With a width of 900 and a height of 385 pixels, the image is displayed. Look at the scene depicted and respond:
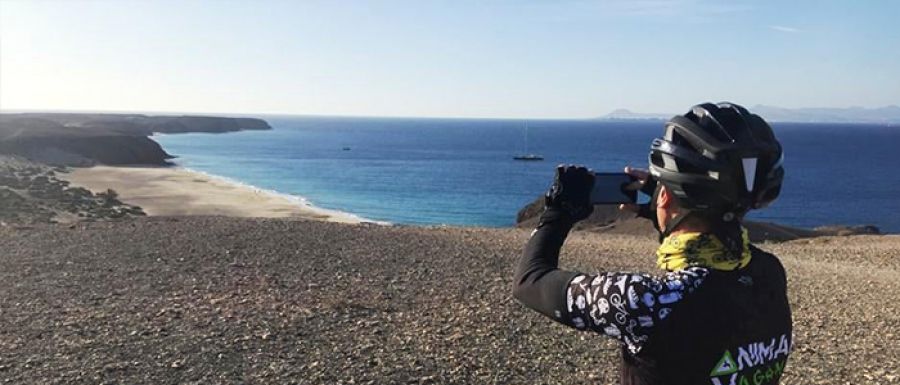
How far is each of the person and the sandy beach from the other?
140 ft

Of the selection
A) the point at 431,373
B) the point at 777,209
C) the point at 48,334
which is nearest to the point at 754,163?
the point at 431,373

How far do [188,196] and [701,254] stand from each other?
56.0 meters

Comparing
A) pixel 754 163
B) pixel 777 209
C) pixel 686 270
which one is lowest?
pixel 777 209

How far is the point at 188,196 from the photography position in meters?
55.3

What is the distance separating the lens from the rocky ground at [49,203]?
35862 millimetres

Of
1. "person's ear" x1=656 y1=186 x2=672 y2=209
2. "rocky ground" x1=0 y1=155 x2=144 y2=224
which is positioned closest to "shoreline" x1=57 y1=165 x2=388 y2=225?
"rocky ground" x1=0 y1=155 x2=144 y2=224

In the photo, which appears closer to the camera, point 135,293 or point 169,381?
point 169,381

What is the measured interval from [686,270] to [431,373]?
6.32 m

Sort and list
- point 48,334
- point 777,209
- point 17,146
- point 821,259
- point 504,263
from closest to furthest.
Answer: point 48,334 → point 504,263 → point 821,259 → point 777,209 → point 17,146

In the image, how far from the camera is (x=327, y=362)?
895cm

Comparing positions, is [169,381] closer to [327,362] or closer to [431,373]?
[327,362]

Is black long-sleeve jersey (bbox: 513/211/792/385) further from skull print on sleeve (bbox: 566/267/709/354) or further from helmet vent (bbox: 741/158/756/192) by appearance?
helmet vent (bbox: 741/158/756/192)

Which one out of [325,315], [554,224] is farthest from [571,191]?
[325,315]

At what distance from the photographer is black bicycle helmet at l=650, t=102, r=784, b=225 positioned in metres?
2.46
